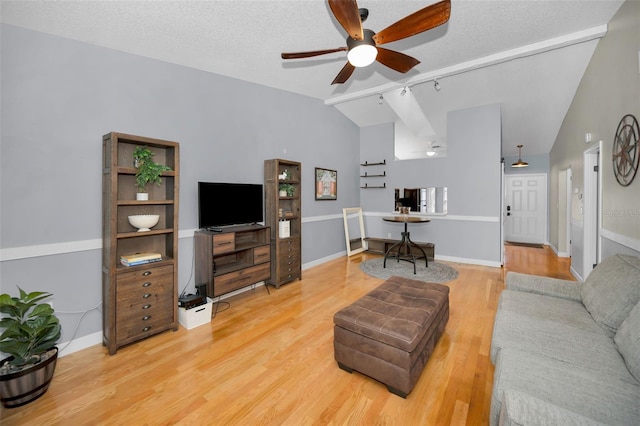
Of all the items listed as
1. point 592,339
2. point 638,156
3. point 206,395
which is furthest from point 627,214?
point 206,395

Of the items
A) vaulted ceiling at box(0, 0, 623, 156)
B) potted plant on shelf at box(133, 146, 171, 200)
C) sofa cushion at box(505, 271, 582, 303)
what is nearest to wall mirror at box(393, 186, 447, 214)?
vaulted ceiling at box(0, 0, 623, 156)

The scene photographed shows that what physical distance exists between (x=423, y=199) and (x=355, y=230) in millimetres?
1711

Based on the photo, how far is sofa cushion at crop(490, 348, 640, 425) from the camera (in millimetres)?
1155

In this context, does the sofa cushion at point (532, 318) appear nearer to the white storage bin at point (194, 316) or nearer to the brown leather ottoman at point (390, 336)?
the brown leather ottoman at point (390, 336)

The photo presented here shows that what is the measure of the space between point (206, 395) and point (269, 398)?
0.45 meters

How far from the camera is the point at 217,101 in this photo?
353 centimetres

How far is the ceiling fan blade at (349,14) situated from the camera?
173 cm

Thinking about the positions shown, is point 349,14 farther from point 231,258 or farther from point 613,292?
point 231,258

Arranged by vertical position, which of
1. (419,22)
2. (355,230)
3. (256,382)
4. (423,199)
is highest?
(419,22)

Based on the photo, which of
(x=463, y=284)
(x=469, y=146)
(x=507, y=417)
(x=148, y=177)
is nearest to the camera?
(x=507, y=417)

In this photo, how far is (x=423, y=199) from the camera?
233 inches

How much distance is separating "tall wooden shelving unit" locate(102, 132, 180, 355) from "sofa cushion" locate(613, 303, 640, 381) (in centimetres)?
339

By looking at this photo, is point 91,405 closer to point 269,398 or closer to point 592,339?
point 269,398

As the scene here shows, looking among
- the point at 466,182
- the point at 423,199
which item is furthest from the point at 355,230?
the point at 466,182
